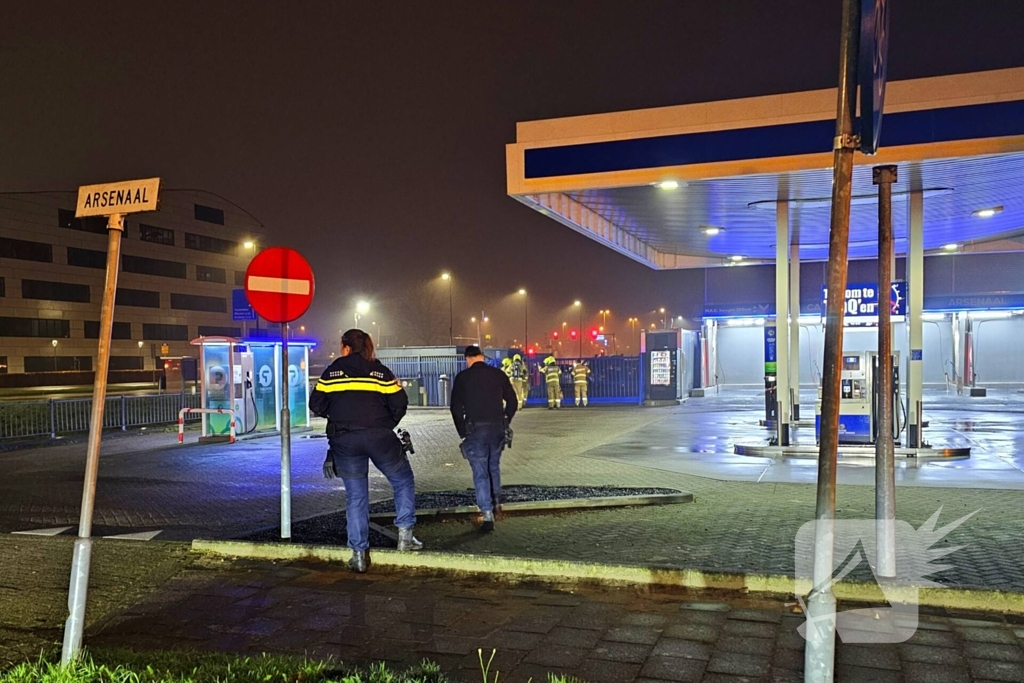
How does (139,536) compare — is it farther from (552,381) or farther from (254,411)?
(552,381)

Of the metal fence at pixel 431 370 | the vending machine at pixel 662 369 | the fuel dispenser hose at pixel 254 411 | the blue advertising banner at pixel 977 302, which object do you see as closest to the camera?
the fuel dispenser hose at pixel 254 411

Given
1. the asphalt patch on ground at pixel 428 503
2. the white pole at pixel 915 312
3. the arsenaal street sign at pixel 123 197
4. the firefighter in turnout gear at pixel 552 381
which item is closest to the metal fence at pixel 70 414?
the firefighter in turnout gear at pixel 552 381

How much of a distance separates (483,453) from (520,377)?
1792 centimetres

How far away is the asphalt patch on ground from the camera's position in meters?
7.43

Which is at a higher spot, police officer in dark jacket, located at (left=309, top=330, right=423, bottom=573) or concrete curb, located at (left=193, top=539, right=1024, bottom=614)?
police officer in dark jacket, located at (left=309, top=330, right=423, bottom=573)

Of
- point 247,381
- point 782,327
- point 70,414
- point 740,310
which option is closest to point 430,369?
point 247,381

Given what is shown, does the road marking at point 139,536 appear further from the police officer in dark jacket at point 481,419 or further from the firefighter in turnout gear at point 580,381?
the firefighter in turnout gear at point 580,381

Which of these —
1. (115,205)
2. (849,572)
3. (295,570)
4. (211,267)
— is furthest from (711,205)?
(211,267)

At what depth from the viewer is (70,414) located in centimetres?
1945

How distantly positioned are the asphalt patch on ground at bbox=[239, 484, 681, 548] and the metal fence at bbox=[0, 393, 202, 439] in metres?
12.4

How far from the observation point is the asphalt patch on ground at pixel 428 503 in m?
7.43

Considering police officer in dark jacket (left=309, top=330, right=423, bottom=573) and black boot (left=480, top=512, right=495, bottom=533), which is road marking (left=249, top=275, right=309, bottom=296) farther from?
black boot (left=480, top=512, right=495, bottom=533)

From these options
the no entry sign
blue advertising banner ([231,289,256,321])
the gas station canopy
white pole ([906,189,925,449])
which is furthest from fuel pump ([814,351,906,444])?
blue advertising banner ([231,289,256,321])
